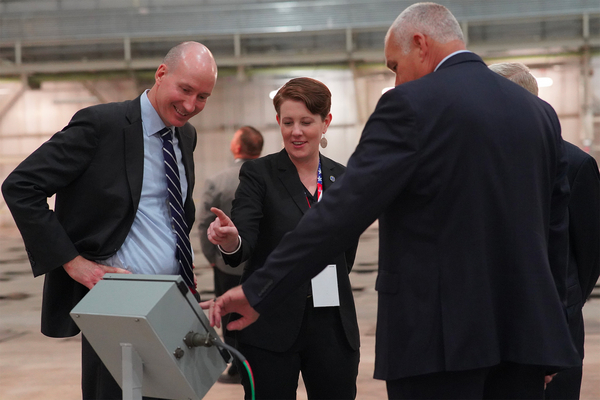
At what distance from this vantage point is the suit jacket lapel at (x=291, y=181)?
2.00m

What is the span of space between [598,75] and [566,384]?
12.5 m

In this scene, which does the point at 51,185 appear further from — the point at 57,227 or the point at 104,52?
the point at 104,52

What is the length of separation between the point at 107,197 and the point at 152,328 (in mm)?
639

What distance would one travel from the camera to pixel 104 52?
1391cm

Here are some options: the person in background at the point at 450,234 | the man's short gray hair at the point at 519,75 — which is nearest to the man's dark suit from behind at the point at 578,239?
the man's short gray hair at the point at 519,75

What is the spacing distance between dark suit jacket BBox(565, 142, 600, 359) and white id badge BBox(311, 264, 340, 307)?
2.61ft

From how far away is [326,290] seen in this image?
1937 mm

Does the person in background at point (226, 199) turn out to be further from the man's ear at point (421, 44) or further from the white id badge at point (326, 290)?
the man's ear at point (421, 44)

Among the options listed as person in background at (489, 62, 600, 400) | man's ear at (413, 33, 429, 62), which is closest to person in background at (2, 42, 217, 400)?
man's ear at (413, 33, 429, 62)

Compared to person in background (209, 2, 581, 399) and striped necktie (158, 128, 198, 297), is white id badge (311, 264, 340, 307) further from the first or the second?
person in background (209, 2, 581, 399)

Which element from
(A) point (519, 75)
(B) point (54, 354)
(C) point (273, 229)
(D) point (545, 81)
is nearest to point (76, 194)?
(C) point (273, 229)

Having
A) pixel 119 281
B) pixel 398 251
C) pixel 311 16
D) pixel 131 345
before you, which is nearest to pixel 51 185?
pixel 119 281

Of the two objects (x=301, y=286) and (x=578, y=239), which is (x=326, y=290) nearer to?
(x=301, y=286)

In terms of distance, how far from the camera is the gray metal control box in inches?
52.2
